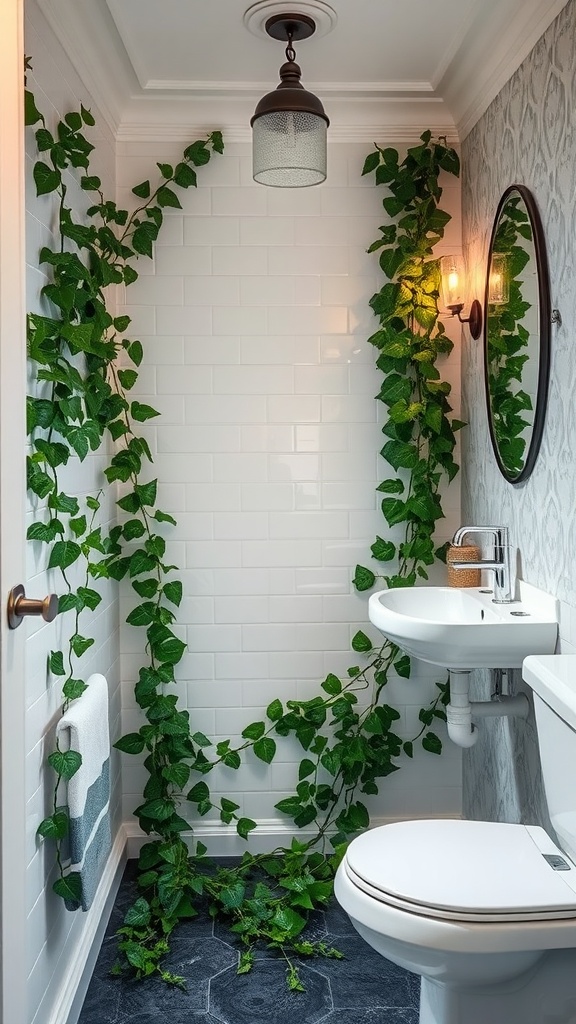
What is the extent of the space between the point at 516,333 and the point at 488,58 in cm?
81

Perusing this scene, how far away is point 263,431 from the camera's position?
117 inches

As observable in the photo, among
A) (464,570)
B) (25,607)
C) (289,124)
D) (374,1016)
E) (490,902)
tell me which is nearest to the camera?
(25,607)

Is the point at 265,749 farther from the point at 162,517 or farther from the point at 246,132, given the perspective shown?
the point at 246,132

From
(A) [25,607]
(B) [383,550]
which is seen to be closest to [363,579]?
(B) [383,550]

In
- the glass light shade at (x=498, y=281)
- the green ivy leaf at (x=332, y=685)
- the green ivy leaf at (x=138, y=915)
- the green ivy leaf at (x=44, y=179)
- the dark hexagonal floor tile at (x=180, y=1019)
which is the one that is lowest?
the dark hexagonal floor tile at (x=180, y=1019)

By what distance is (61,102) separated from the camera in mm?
2180

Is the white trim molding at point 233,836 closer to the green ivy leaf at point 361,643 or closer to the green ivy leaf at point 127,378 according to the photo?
the green ivy leaf at point 361,643

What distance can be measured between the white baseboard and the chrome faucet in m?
1.41

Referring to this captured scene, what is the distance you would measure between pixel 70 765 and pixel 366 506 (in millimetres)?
1451

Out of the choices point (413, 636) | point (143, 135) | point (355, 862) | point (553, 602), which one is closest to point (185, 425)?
point (143, 135)

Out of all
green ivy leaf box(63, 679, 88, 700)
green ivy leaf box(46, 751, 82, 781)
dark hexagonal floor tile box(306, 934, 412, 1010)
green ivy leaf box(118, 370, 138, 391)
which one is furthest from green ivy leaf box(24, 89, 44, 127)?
dark hexagonal floor tile box(306, 934, 412, 1010)

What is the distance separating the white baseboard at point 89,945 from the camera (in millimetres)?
2051

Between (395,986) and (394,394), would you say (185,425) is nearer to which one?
(394,394)

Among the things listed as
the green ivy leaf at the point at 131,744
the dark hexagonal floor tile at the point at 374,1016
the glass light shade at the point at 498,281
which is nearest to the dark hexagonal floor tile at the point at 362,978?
the dark hexagonal floor tile at the point at 374,1016
